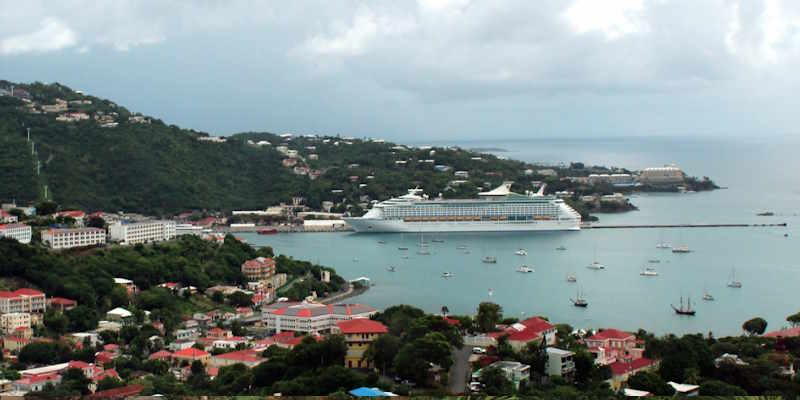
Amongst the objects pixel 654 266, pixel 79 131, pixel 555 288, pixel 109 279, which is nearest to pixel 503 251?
pixel 654 266

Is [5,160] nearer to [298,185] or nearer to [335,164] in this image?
[298,185]

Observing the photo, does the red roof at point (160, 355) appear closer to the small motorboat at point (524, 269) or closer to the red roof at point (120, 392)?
the red roof at point (120, 392)

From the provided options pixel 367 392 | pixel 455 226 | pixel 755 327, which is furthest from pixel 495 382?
pixel 455 226

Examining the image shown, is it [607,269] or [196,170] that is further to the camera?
[196,170]

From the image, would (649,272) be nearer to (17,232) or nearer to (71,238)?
(71,238)

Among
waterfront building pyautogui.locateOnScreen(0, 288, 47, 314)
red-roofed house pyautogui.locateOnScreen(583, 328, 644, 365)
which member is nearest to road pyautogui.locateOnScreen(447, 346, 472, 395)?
red-roofed house pyautogui.locateOnScreen(583, 328, 644, 365)

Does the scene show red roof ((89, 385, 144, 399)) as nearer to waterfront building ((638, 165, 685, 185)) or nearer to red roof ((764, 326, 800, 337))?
red roof ((764, 326, 800, 337))
